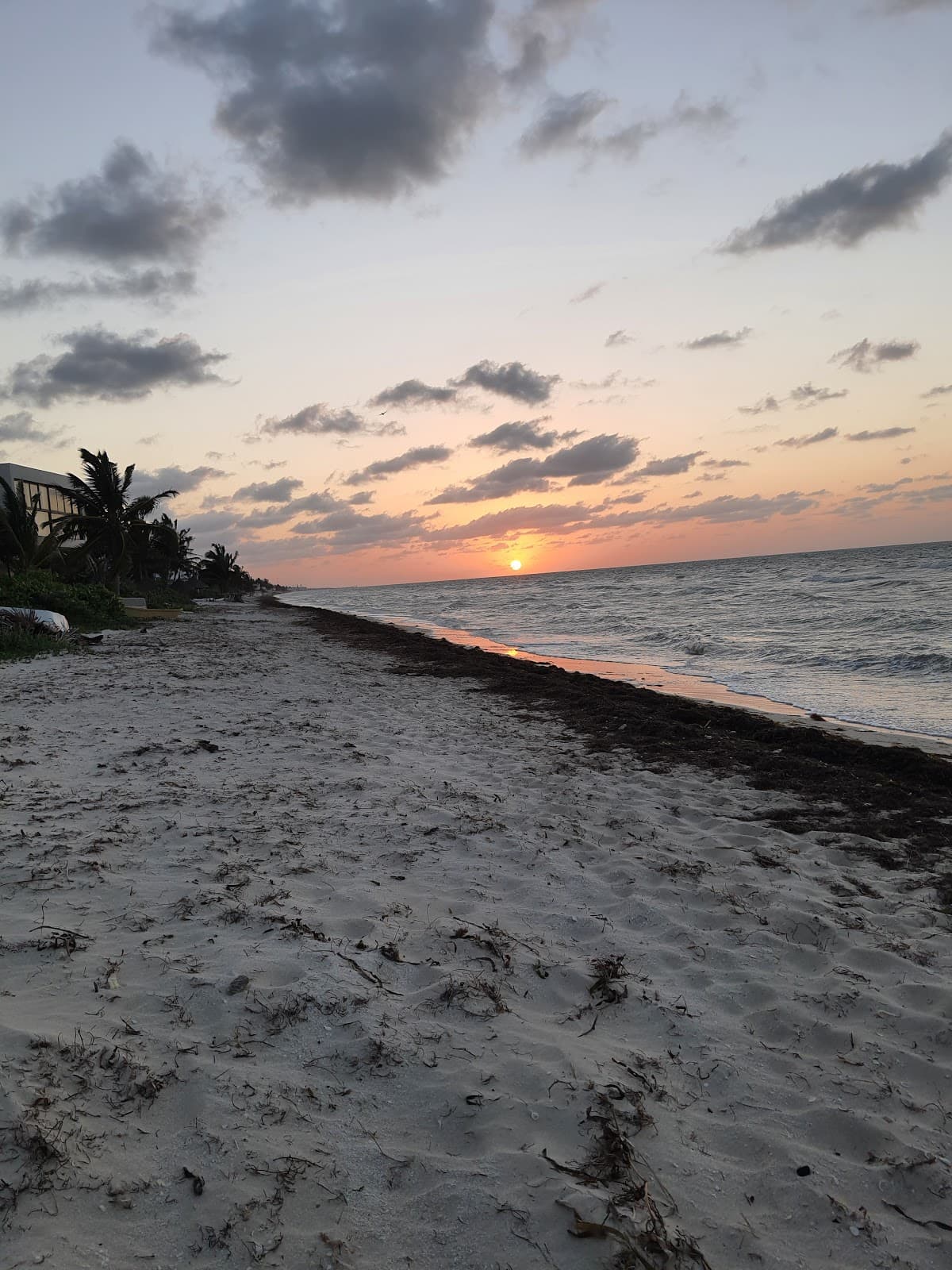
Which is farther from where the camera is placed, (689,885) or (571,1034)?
(689,885)

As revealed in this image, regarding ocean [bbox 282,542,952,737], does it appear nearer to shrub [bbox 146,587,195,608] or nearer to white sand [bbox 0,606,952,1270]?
white sand [bbox 0,606,952,1270]

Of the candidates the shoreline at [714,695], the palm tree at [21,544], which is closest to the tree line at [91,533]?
the palm tree at [21,544]

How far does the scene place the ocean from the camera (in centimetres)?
1271

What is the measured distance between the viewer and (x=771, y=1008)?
122 inches

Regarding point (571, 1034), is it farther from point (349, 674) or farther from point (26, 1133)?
point (349, 674)

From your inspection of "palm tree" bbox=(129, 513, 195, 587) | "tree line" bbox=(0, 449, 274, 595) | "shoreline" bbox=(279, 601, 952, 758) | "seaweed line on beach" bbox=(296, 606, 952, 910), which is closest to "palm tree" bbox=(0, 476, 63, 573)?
"tree line" bbox=(0, 449, 274, 595)

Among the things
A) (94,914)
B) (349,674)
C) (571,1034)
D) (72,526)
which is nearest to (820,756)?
(571,1034)

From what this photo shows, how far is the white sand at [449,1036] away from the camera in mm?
1998

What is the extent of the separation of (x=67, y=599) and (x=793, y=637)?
2298 centimetres

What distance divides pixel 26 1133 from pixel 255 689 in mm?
9506

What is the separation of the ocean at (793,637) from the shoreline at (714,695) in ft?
1.09

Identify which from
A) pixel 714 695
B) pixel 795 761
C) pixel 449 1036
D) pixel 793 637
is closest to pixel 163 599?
pixel 793 637

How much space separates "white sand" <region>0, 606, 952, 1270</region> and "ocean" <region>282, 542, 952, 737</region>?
7.64m

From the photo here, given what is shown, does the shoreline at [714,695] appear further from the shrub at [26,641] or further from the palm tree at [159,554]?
the palm tree at [159,554]
